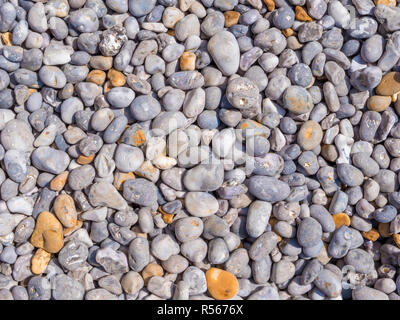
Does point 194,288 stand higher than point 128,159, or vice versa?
point 128,159

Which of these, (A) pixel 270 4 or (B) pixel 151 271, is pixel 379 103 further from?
(B) pixel 151 271

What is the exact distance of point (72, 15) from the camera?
1.08 metres

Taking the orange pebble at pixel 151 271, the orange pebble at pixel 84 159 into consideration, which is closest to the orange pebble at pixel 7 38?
the orange pebble at pixel 84 159

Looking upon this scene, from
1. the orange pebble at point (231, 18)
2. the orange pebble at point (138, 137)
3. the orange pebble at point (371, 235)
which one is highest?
the orange pebble at point (231, 18)

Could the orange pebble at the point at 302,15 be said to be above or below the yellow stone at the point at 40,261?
above

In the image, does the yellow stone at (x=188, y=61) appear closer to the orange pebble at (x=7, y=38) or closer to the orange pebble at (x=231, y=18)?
the orange pebble at (x=231, y=18)

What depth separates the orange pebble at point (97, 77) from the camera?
42.4 inches

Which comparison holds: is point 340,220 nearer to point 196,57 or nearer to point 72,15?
point 196,57

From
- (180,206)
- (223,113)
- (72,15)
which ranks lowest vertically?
(180,206)

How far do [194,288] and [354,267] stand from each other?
1.36 ft

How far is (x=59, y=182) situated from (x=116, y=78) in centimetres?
31

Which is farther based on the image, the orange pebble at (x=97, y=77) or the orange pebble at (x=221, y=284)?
the orange pebble at (x=97, y=77)

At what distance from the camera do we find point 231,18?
1.11 metres

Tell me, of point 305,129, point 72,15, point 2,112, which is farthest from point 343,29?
point 2,112
